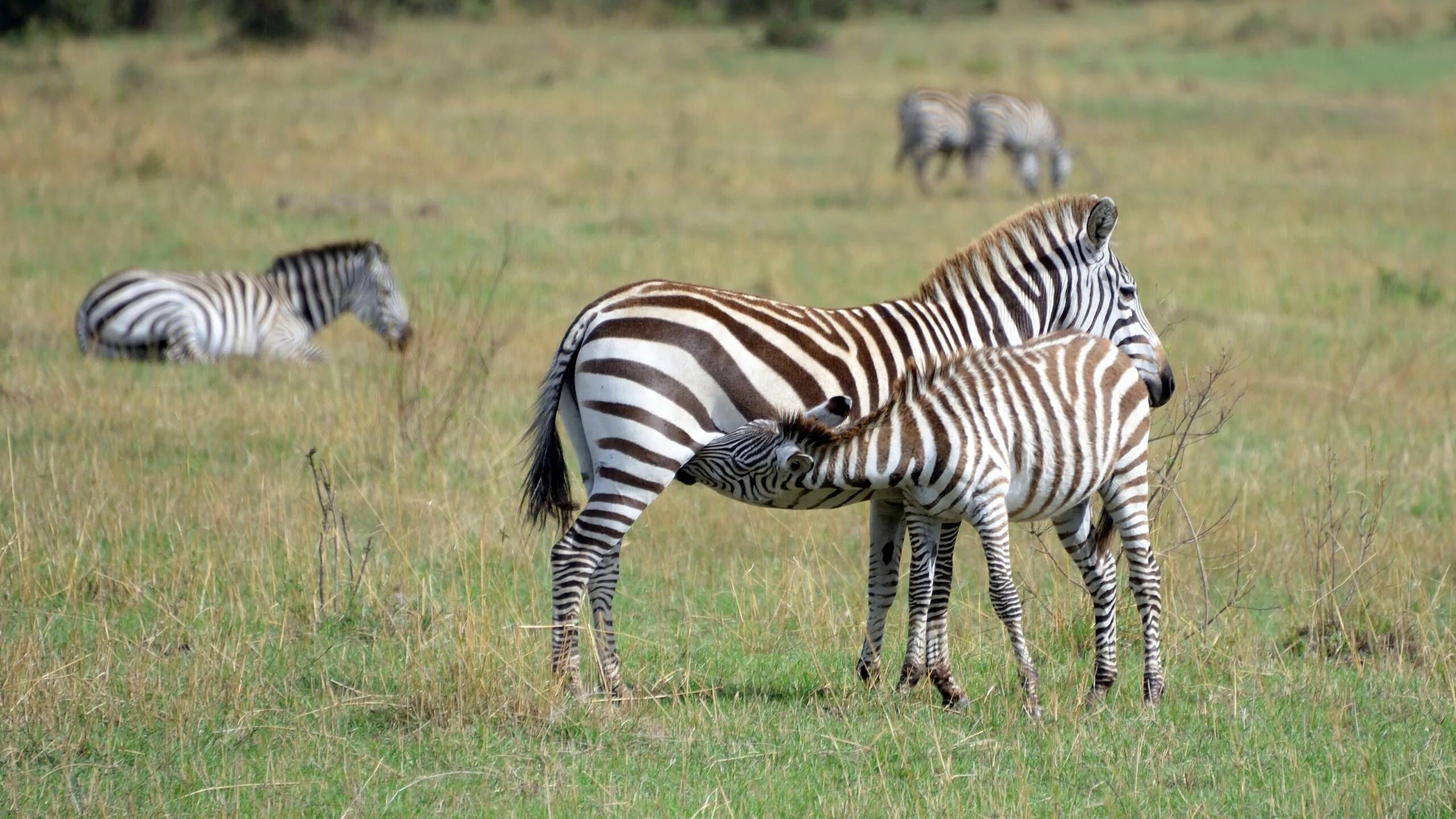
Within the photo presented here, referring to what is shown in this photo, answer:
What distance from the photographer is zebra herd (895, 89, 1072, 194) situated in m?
24.6

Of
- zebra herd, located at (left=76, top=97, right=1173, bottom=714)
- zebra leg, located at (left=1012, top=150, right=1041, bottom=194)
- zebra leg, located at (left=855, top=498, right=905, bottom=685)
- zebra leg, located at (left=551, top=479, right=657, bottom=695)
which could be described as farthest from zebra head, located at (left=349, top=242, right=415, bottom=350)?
zebra leg, located at (left=1012, top=150, right=1041, bottom=194)

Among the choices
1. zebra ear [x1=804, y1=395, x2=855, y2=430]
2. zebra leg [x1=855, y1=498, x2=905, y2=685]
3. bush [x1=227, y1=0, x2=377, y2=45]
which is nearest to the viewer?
zebra ear [x1=804, y1=395, x2=855, y2=430]

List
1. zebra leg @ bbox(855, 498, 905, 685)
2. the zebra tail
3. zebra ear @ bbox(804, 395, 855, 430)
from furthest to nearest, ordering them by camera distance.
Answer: zebra leg @ bbox(855, 498, 905, 685), the zebra tail, zebra ear @ bbox(804, 395, 855, 430)

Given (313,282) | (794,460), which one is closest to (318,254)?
(313,282)

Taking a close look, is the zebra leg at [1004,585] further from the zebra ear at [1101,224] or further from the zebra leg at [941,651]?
the zebra ear at [1101,224]

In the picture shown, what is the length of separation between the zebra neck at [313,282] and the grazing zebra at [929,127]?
12405 millimetres

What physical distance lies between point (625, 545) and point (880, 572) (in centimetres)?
257

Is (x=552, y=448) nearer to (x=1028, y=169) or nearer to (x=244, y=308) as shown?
(x=244, y=308)

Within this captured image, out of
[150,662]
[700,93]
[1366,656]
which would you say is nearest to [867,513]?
[1366,656]

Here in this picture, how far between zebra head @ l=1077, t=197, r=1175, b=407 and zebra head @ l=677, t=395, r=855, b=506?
1.63 m

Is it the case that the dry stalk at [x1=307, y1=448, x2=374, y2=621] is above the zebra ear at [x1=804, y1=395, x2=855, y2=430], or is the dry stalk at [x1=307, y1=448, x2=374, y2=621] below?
below

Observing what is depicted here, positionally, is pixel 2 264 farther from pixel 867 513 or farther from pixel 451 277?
pixel 867 513

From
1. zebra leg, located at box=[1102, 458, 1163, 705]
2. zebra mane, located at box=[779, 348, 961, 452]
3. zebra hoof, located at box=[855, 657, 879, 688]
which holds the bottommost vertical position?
zebra hoof, located at box=[855, 657, 879, 688]

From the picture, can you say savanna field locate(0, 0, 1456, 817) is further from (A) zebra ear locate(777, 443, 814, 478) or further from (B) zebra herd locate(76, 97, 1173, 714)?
(A) zebra ear locate(777, 443, 814, 478)
